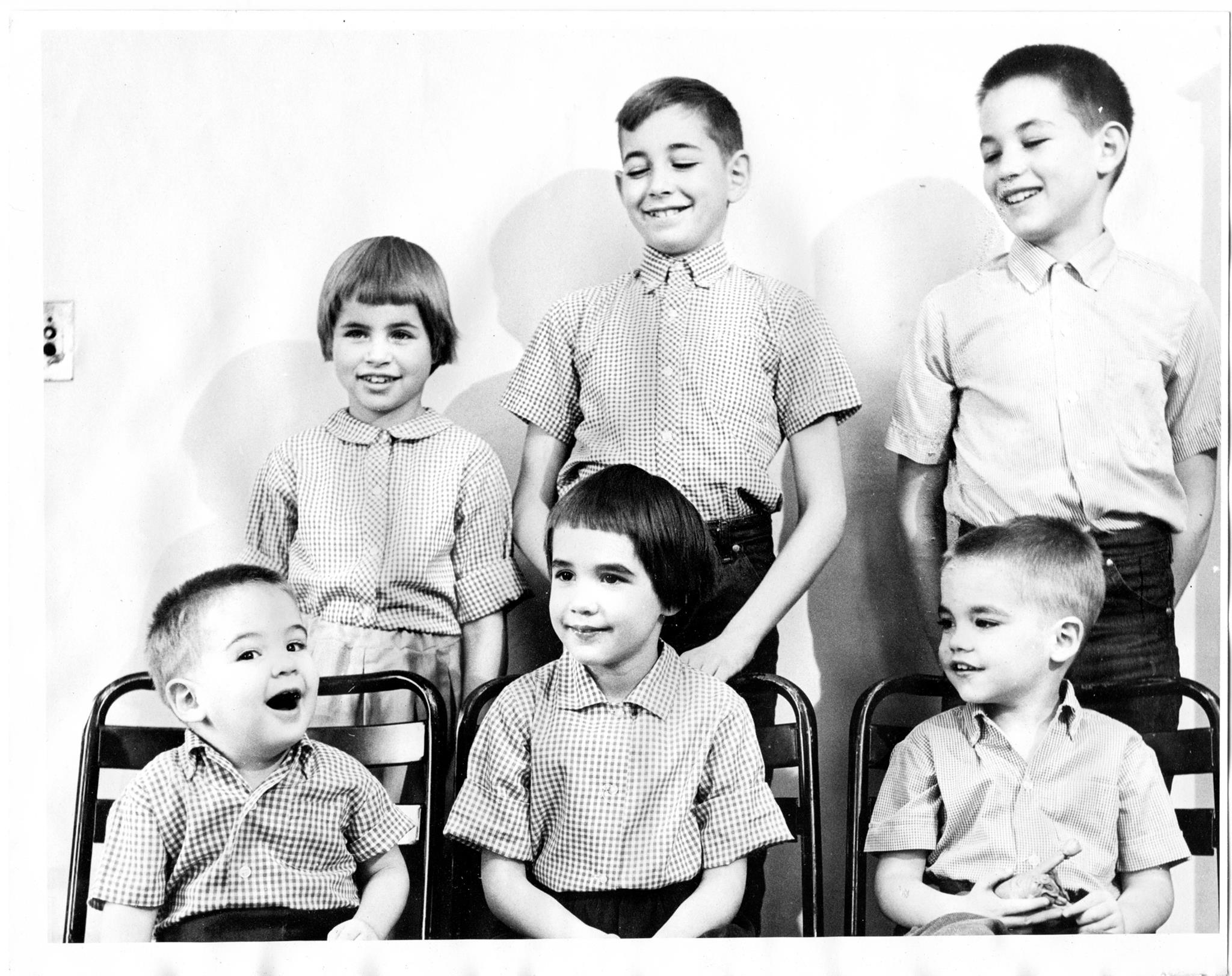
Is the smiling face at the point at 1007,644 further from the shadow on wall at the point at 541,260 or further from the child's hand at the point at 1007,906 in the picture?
the shadow on wall at the point at 541,260

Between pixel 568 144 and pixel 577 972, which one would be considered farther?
pixel 568 144

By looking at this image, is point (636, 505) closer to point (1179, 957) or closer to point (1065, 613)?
point (1065, 613)

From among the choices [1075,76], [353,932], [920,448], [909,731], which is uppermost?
[1075,76]

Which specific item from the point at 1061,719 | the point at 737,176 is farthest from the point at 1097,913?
the point at 737,176

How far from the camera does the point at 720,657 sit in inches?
56.2

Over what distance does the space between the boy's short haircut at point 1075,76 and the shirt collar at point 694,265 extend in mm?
392

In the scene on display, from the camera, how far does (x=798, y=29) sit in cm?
151

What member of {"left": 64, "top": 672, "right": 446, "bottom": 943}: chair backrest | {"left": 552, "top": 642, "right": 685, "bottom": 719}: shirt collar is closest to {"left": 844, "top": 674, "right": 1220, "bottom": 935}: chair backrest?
{"left": 552, "top": 642, "right": 685, "bottom": 719}: shirt collar

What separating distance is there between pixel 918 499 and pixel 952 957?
0.56 meters

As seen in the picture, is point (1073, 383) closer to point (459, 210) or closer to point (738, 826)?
point (738, 826)

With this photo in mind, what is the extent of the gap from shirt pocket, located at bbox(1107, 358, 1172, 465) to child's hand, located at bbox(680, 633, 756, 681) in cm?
54

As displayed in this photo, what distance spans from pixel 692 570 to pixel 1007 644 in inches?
15.6

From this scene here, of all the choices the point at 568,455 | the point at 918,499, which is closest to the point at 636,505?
the point at 568,455

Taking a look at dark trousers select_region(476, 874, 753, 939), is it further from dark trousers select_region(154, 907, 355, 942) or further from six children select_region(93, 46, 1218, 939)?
dark trousers select_region(154, 907, 355, 942)
